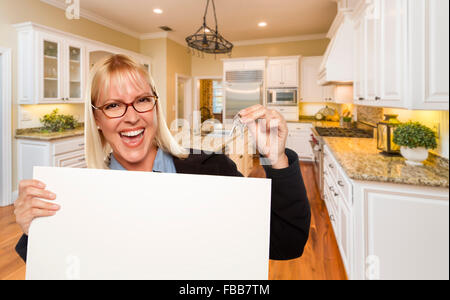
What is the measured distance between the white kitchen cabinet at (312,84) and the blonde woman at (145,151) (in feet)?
12.9

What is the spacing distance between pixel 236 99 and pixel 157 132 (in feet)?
11.7

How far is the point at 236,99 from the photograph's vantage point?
4113 millimetres

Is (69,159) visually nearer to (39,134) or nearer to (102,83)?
(39,134)

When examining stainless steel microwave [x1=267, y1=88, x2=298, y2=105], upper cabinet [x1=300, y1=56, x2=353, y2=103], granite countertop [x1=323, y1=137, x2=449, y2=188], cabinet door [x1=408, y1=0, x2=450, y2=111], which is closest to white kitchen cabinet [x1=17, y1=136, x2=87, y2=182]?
granite countertop [x1=323, y1=137, x2=449, y2=188]

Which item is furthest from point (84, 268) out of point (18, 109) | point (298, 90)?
point (298, 90)

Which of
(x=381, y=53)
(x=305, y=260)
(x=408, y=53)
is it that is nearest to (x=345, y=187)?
(x=305, y=260)

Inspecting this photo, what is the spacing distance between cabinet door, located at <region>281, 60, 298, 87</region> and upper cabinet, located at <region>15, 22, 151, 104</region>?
8.78 feet

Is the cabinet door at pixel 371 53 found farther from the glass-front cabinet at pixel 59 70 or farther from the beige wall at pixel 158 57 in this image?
the glass-front cabinet at pixel 59 70

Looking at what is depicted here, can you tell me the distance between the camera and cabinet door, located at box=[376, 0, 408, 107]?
1.15 meters

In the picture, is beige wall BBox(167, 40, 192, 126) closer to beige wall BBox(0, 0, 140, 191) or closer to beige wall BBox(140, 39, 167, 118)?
beige wall BBox(140, 39, 167, 118)

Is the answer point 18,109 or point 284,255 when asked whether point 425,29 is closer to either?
point 284,255

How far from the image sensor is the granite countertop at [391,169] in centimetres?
95

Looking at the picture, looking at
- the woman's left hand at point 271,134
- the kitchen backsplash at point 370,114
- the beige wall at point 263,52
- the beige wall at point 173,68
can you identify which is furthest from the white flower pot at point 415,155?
the beige wall at point 263,52

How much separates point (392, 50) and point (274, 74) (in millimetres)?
3062
